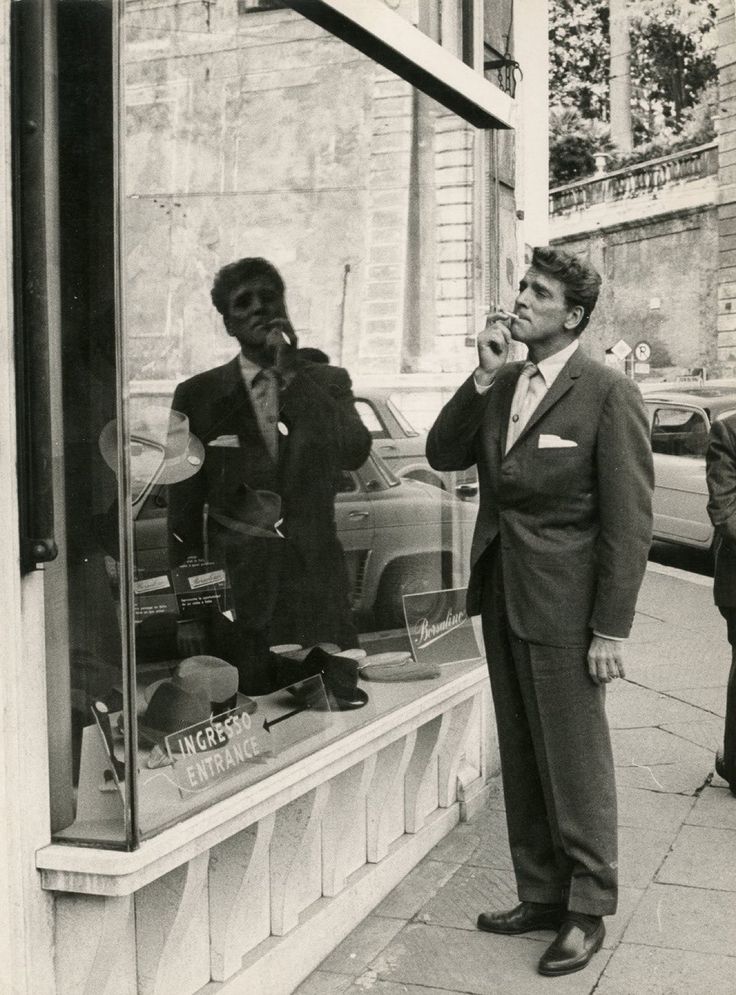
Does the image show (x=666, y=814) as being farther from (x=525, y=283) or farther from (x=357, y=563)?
(x=525, y=283)

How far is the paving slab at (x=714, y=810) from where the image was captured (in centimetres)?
483

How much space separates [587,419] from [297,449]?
974 millimetres

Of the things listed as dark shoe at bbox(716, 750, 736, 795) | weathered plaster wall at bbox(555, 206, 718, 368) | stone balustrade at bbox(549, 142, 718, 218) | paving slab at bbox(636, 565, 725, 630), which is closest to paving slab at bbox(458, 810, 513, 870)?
dark shoe at bbox(716, 750, 736, 795)

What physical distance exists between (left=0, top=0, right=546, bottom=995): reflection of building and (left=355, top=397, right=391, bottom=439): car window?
14 centimetres

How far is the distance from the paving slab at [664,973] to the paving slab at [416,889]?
672 mm

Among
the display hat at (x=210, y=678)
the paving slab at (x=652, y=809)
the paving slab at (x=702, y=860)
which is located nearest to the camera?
the display hat at (x=210, y=678)

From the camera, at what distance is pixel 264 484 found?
3824 millimetres

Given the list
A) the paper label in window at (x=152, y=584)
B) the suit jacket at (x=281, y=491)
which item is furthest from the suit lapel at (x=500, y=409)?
the paper label in window at (x=152, y=584)

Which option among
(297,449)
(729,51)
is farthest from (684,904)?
(729,51)

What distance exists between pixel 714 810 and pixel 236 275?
9.34 ft

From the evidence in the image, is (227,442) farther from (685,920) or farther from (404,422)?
(685,920)

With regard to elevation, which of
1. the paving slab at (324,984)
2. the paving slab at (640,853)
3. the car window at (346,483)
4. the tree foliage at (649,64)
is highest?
the tree foliage at (649,64)

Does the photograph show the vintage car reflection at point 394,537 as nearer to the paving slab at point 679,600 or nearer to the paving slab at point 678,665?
the paving slab at point 678,665

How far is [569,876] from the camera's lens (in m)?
3.64
